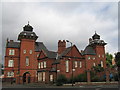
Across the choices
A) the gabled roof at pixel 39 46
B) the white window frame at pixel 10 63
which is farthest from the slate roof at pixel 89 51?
the white window frame at pixel 10 63

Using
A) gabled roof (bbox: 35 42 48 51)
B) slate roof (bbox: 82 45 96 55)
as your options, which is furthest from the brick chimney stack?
slate roof (bbox: 82 45 96 55)

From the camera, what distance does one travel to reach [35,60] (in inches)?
2217

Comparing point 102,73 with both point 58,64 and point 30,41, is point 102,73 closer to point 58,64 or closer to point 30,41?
point 58,64

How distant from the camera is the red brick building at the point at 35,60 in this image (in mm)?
49500

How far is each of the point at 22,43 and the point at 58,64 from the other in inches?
599

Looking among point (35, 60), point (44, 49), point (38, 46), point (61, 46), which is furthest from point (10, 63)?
point (61, 46)

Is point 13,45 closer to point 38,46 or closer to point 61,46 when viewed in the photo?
point 38,46

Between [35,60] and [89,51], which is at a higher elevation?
[89,51]

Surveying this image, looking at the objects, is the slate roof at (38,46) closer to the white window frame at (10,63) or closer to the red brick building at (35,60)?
the red brick building at (35,60)

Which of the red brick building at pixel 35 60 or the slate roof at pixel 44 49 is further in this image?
the slate roof at pixel 44 49

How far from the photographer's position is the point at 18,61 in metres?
55.4

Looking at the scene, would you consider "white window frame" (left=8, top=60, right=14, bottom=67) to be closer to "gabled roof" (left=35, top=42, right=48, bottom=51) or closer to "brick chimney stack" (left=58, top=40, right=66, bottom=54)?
"gabled roof" (left=35, top=42, right=48, bottom=51)

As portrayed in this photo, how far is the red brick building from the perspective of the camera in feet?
162

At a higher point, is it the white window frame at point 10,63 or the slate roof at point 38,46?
the slate roof at point 38,46
